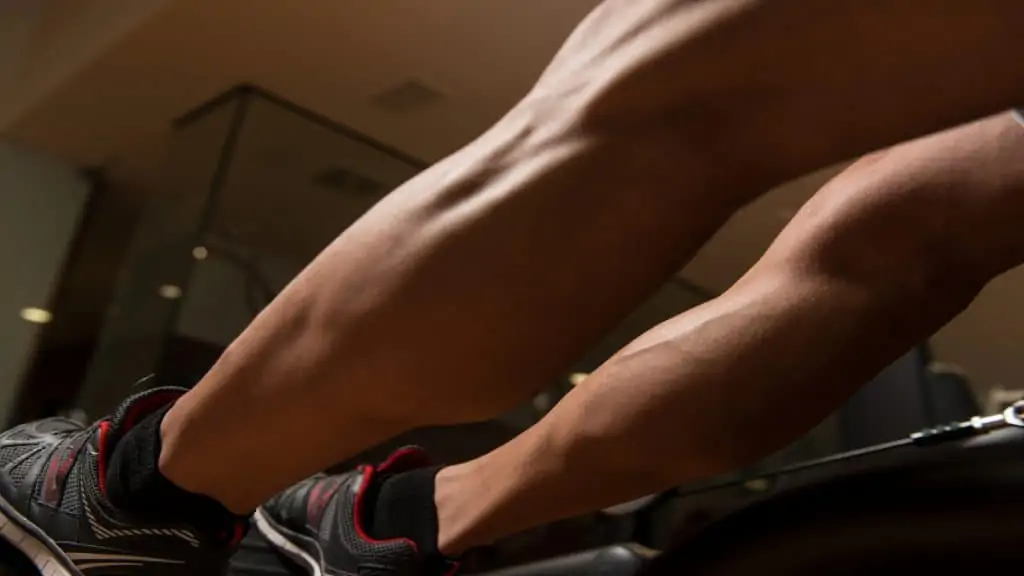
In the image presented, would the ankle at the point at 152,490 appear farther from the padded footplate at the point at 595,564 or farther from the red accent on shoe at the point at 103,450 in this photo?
the padded footplate at the point at 595,564

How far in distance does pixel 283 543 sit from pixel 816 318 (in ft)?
1.78

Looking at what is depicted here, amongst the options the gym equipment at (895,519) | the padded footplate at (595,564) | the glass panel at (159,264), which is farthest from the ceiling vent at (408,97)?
the gym equipment at (895,519)

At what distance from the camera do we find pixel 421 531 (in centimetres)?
84

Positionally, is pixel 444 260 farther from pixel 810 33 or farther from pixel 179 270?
pixel 179 270

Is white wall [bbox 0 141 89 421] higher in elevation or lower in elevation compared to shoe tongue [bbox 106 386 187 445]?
higher

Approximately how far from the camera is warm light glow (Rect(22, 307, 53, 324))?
217 centimetres

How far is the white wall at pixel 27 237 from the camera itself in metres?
2.13

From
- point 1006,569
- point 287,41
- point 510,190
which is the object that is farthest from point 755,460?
point 287,41

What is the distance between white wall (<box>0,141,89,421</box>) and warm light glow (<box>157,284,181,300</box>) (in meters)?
0.38

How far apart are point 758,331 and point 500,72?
4.73ft

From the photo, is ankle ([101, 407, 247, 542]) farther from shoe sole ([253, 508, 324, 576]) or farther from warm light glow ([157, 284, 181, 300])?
warm light glow ([157, 284, 181, 300])

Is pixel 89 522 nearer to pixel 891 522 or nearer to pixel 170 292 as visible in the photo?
pixel 891 522

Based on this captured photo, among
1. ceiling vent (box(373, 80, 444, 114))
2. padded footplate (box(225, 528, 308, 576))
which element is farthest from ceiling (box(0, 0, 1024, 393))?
padded footplate (box(225, 528, 308, 576))

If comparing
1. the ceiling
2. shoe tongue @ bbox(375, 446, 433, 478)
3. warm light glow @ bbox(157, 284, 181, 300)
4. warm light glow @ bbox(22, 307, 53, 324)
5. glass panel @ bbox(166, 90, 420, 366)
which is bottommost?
shoe tongue @ bbox(375, 446, 433, 478)
